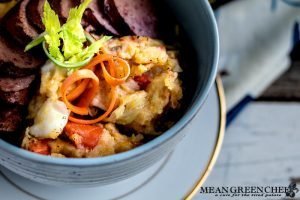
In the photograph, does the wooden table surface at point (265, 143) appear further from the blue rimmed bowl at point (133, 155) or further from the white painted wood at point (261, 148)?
the blue rimmed bowl at point (133, 155)

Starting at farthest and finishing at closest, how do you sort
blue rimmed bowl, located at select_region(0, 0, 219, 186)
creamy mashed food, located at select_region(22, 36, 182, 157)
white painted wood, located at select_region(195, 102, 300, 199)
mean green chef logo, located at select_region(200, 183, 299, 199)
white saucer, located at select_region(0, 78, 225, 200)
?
white painted wood, located at select_region(195, 102, 300, 199), mean green chef logo, located at select_region(200, 183, 299, 199), white saucer, located at select_region(0, 78, 225, 200), creamy mashed food, located at select_region(22, 36, 182, 157), blue rimmed bowl, located at select_region(0, 0, 219, 186)

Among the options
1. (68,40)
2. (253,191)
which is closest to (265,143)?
(253,191)

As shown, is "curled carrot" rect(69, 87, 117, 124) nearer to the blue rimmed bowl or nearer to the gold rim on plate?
the blue rimmed bowl

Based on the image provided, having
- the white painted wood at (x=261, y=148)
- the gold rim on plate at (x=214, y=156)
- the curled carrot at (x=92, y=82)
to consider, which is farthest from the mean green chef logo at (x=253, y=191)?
the curled carrot at (x=92, y=82)

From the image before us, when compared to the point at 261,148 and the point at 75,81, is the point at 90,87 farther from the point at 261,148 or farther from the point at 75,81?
the point at 261,148

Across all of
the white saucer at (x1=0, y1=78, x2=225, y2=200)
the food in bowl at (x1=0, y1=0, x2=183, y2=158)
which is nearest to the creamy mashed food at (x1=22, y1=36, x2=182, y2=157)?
the food in bowl at (x1=0, y1=0, x2=183, y2=158)

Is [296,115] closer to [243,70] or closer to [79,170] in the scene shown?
[243,70]

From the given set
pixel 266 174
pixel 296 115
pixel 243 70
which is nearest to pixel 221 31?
pixel 243 70
